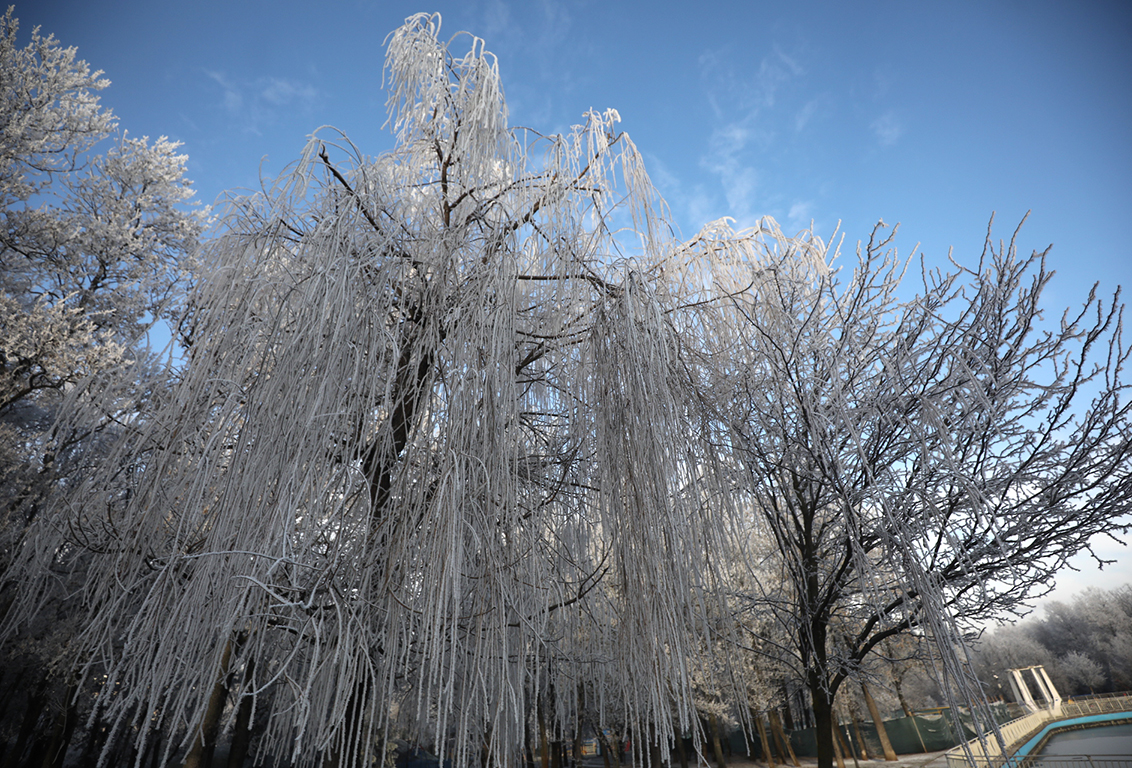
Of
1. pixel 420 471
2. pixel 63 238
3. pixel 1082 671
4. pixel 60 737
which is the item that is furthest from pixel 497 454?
pixel 1082 671

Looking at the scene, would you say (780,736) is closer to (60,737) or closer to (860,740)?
(860,740)

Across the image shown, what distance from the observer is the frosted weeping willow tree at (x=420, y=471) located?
1.84m

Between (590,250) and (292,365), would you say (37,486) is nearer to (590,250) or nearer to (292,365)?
(292,365)

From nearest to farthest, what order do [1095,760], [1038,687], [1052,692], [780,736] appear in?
[1095,760] → [780,736] → [1052,692] → [1038,687]

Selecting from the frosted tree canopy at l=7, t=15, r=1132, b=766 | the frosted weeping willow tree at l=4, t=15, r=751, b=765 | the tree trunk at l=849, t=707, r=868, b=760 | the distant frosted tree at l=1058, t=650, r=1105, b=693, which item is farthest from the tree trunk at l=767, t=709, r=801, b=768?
the frosted weeping willow tree at l=4, t=15, r=751, b=765

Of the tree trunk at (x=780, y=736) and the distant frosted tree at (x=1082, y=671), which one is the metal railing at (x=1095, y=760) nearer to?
the tree trunk at (x=780, y=736)

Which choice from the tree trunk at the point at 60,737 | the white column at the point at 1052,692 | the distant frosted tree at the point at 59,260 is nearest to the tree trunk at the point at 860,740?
the white column at the point at 1052,692

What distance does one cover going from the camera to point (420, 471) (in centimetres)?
212

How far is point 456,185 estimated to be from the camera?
10.3 feet

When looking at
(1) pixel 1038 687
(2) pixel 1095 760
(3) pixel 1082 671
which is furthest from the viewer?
→ (1) pixel 1038 687

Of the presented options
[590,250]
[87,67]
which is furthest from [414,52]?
[87,67]

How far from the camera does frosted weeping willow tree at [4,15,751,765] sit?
1843mm

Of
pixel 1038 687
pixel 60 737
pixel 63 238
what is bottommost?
pixel 60 737

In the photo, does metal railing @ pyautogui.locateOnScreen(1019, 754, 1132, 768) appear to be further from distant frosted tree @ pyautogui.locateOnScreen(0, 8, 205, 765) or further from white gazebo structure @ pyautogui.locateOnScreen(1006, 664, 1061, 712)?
white gazebo structure @ pyautogui.locateOnScreen(1006, 664, 1061, 712)
